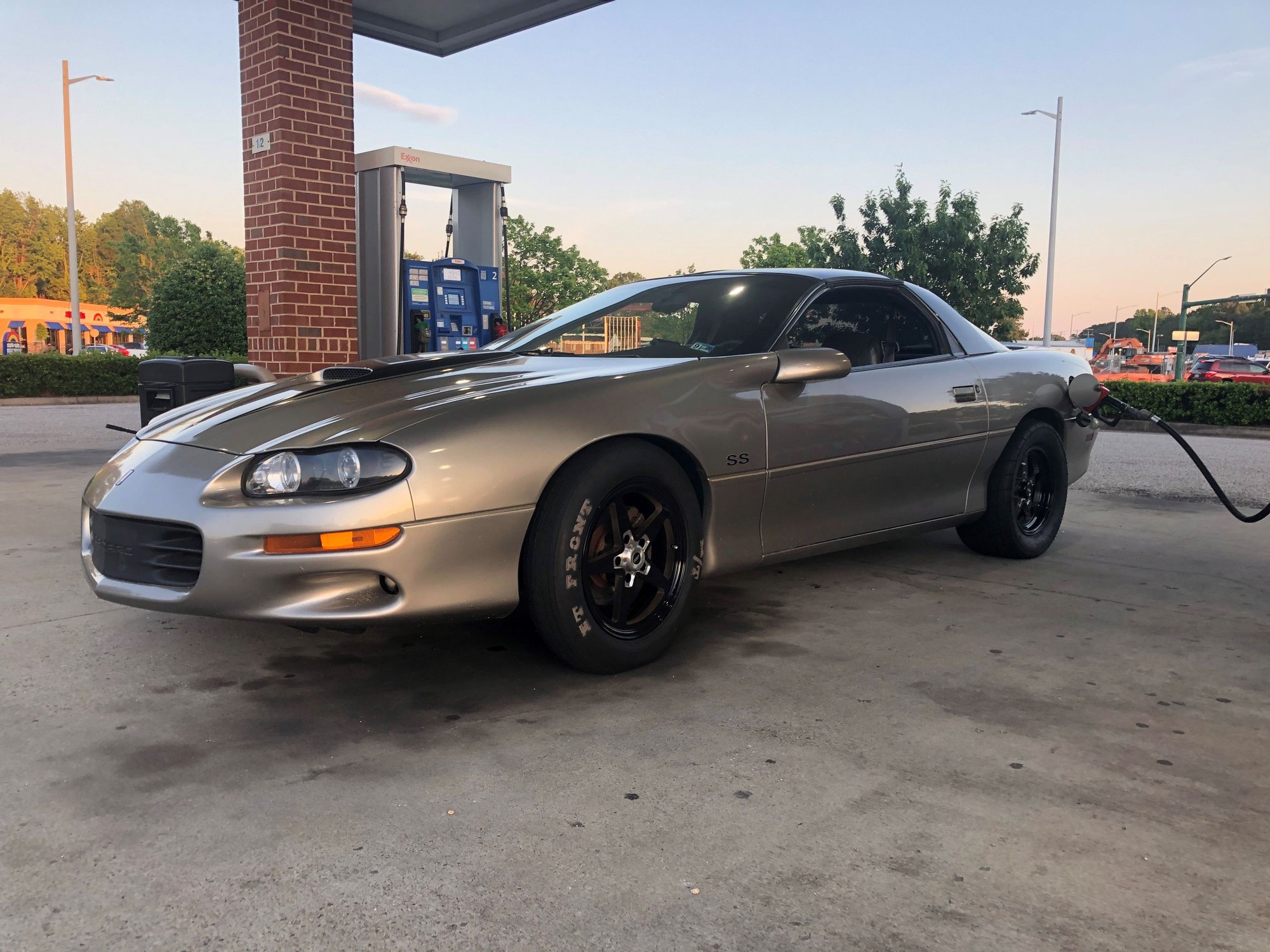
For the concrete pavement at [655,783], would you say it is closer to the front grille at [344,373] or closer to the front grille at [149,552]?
the front grille at [149,552]

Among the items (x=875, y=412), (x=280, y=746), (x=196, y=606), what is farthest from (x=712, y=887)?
(x=875, y=412)

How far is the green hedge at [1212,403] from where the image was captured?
16.3 metres

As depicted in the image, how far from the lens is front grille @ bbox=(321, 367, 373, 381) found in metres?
3.48

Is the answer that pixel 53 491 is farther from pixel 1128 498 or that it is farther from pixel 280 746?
pixel 1128 498

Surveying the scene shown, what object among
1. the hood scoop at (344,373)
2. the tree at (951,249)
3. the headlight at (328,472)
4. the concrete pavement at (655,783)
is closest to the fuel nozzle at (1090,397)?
the concrete pavement at (655,783)

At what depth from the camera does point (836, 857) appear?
2.05m

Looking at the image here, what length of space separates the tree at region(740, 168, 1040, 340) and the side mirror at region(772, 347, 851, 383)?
105ft

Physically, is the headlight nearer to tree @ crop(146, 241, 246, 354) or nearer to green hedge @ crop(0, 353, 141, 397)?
green hedge @ crop(0, 353, 141, 397)

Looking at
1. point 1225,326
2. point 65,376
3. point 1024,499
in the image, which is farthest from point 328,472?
point 1225,326

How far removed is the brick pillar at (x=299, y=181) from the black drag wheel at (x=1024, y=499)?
388cm

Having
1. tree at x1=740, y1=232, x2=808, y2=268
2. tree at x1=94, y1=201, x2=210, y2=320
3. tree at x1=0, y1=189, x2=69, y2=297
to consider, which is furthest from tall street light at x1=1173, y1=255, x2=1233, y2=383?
tree at x1=0, y1=189, x2=69, y2=297

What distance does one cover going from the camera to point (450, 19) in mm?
7531

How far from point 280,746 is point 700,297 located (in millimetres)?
2373

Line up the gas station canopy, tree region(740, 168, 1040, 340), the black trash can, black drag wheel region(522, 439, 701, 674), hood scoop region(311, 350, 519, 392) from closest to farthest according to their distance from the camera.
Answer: black drag wheel region(522, 439, 701, 674) < hood scoop region(311, 350, 519, 392) < the black trash can < the gas station canopy < tree region(740, 168, 1040, 340)
